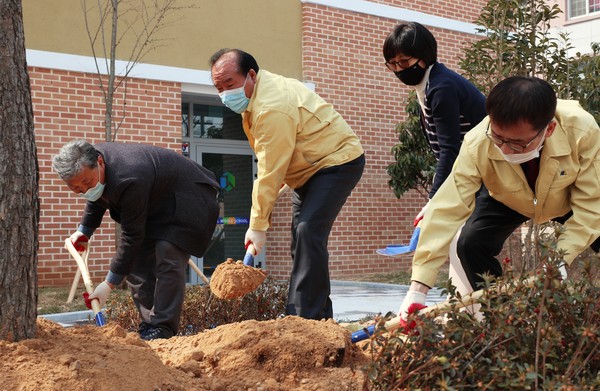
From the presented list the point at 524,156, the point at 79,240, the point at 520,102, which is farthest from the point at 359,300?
the point at 520,102

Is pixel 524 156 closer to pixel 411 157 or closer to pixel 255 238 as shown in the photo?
pixel 255 238

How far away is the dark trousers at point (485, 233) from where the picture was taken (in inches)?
159

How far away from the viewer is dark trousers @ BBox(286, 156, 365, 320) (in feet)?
14.9

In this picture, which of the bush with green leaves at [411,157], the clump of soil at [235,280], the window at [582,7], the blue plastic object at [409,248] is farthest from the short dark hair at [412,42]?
the window at [582,7]

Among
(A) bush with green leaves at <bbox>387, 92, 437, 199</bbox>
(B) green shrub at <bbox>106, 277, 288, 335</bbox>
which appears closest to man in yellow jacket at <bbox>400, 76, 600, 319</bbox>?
(B) green shrub at <bbox>106, 277, 288, 335</bbox>

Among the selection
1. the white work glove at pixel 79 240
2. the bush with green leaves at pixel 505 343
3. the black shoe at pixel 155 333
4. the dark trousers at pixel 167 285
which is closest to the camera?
the bush with green leaves at pixel 505 343

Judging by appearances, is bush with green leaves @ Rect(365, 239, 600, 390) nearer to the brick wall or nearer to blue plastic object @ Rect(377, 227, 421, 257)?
blue plastic object @ Rect(377, 227, 421, 257)

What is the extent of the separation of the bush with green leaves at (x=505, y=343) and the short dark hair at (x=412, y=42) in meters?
2.15

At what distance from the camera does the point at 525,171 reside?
3.48m

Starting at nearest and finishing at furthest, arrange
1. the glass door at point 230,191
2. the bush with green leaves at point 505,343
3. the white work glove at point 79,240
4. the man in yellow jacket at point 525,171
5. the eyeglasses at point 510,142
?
the bush with green leaves at point 505,343, the man in yellow jacket at point 525,171, the eyeglasses at point 510,142, the white work glove at point 79,240, the glass door at point 230,191

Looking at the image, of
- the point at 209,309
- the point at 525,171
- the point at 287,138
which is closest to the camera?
the point at 525,171

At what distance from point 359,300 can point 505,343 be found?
6.93 m

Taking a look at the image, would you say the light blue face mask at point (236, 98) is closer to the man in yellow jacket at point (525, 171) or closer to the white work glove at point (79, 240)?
the white work glove at point (79, 240)

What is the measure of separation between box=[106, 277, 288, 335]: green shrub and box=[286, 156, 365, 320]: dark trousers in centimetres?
109
